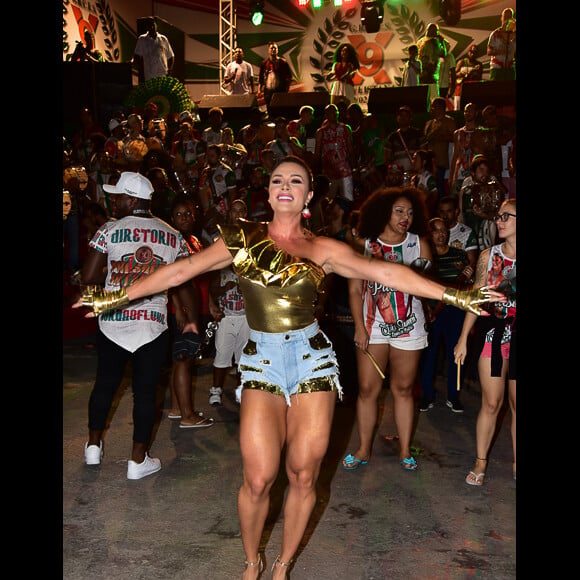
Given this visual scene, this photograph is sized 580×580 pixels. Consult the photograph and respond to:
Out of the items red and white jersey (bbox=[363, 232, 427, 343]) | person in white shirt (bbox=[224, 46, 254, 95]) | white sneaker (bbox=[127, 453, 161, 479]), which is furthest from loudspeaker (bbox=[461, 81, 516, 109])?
white sneaker (bbox=[127, 453, 161, 479])

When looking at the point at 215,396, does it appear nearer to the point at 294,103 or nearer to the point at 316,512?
the point at 316,512

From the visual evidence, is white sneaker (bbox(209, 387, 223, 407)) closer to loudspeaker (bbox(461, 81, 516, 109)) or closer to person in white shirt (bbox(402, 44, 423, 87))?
loudspeaker (bbox(461, 81, 516, 109))

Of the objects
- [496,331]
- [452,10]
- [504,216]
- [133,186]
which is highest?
[452,10]

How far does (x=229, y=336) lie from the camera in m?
7.16

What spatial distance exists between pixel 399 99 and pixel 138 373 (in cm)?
1044

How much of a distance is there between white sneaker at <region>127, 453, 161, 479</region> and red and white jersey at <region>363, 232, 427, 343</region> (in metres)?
1.87

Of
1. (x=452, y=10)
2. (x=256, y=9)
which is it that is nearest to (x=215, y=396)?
(x=256, y=9)

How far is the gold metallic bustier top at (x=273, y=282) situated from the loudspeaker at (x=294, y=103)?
11894mm

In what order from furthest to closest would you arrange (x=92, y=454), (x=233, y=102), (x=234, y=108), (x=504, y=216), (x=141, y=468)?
(x=233, y=102), (x=234, y=108), (x=92, y=454), (x=141, y=468), (x=504, y=216)

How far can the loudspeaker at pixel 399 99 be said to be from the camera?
46.6ft

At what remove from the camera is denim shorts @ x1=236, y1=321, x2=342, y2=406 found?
11.8 ft
